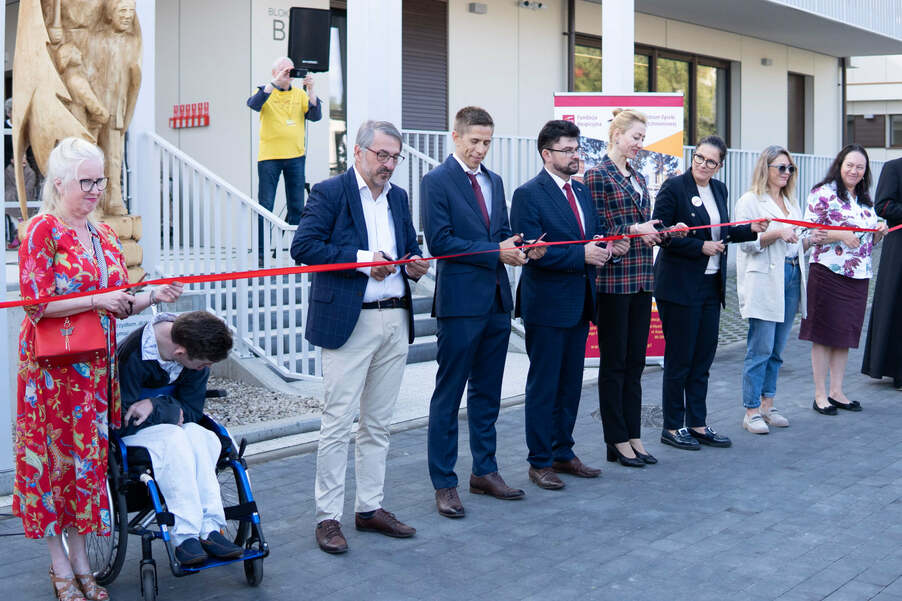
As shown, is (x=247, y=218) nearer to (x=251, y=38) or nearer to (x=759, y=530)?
(x=251, y=38)

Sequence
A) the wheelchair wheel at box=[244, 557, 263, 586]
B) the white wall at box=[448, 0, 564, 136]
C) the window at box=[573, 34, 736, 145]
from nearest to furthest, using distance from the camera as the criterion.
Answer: the wheelchair wheel at box=[244, 557, 263, 586]
the white wall at box=[448, 0, 564, 136]
the window at box=[573, 34, 736, 145]

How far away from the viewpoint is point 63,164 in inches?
165

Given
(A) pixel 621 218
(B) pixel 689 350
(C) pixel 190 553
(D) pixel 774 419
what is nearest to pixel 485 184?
(A) pixel 621 218

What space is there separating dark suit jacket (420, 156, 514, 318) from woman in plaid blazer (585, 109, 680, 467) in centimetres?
93

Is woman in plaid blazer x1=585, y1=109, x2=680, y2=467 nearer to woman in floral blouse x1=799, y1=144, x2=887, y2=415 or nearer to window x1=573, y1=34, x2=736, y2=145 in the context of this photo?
woman in floral blouse x1=799, y1=144, x2=887, y2=415

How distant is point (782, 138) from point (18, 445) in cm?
1986

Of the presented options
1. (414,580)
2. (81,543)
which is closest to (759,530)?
(414,580)

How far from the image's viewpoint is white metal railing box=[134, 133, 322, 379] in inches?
340

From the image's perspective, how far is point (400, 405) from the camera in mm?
8328

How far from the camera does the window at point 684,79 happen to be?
17297 mm

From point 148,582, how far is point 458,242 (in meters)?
2.28

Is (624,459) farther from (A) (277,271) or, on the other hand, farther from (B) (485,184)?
(A) (277,271)

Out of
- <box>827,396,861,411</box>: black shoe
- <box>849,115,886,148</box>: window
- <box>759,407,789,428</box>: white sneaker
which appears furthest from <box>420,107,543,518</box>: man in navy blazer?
<box>849,115,886,148</box>: window

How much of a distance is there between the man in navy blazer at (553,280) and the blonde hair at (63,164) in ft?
8.34
